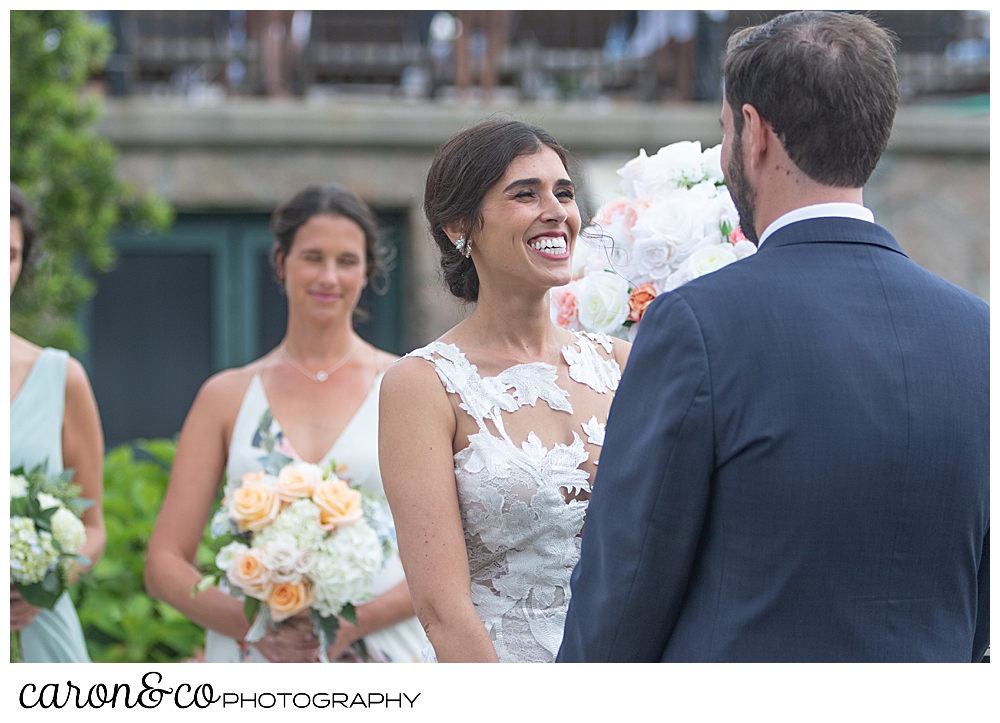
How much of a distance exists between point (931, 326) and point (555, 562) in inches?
40.4

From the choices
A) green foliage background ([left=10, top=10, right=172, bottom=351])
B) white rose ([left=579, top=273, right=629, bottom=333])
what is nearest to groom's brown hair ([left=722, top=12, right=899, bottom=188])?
white rose ([left=579, top=273, right=629, bottom=333])

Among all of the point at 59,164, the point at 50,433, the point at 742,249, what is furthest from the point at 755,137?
the point at 59,164

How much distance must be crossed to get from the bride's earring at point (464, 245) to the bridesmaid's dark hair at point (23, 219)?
1.68m

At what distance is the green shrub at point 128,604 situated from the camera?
13.8 feet

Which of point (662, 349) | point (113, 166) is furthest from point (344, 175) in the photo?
point (662, 349)

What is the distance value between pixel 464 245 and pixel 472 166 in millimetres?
190

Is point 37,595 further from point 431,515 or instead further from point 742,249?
point 742,249

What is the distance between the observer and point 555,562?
2.26 m

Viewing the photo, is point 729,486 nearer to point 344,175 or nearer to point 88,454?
point 88,454

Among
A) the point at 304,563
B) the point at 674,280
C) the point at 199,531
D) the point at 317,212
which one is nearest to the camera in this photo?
the point at 674,280

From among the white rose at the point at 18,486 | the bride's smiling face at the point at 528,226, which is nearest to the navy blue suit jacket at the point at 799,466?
the bride's smiling face at the point at 528,226

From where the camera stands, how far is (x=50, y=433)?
3332 millimetres

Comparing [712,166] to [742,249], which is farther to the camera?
[712,166]
